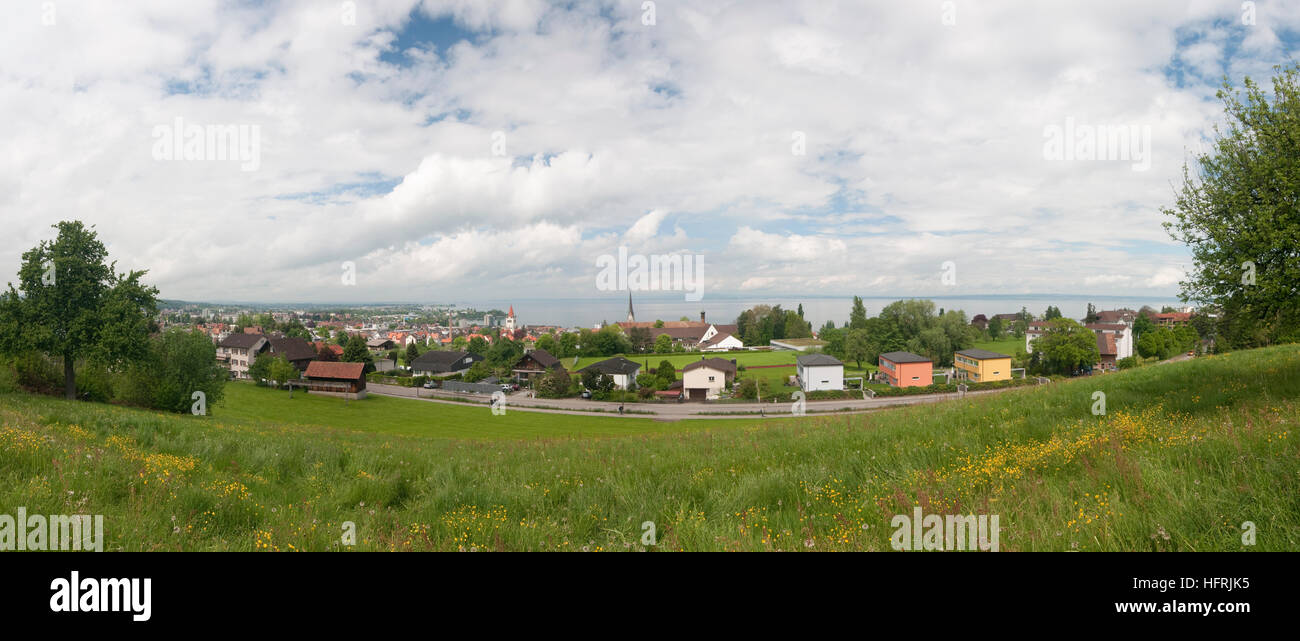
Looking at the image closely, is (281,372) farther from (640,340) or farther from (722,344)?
(722,344)

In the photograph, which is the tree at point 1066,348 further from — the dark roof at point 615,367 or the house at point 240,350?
the house at point 240,350

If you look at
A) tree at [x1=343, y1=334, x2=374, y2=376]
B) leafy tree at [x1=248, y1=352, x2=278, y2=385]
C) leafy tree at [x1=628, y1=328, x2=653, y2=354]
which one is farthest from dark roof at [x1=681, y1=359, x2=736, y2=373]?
leafy tree at [x1=248, y1=352, x2=278, y2=385]

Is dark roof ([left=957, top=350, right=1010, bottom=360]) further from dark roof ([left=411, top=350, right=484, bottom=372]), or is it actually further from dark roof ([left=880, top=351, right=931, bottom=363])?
dark roof ([left=411, top=350, right=484, bottom=372])

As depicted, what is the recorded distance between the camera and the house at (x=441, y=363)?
89062 millimetres

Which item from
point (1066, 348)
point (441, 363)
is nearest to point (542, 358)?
point (441, 363)

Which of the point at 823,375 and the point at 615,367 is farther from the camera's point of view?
the point at 615,367

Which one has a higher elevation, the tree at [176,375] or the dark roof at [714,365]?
the tree at [176,375]

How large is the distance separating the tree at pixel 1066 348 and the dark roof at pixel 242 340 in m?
130

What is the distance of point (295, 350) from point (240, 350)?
50.3 feet

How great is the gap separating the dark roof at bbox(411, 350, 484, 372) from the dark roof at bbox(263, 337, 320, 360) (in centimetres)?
1707

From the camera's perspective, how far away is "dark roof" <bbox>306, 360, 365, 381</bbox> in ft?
216

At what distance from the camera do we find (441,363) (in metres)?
89.7

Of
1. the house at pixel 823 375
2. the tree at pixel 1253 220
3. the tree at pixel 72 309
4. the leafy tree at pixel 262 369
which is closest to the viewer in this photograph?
the tree at pixel 1253 220

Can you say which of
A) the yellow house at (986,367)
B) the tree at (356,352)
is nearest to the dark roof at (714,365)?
the yellow house at (986,367)
